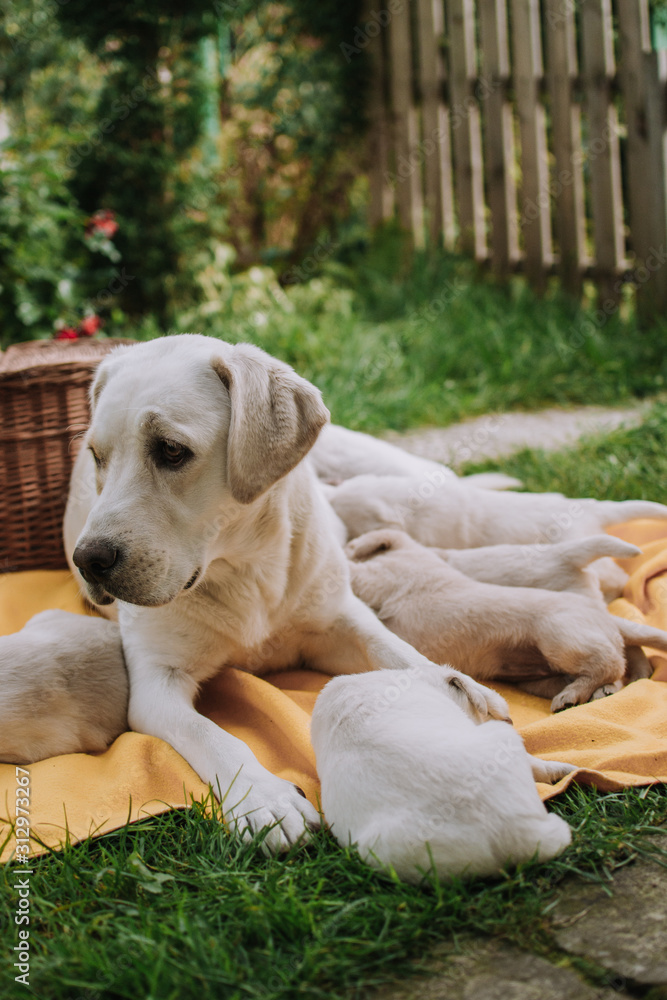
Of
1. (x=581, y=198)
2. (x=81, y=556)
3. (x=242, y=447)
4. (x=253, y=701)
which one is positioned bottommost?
(x=253, y=701)

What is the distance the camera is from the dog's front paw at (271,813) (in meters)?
2.28

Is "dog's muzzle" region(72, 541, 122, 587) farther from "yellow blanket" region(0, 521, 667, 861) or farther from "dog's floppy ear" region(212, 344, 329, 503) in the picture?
"yellow blanket" region(0, 521, 667, 861)

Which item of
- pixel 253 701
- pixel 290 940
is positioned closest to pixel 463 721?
pixel 290 940

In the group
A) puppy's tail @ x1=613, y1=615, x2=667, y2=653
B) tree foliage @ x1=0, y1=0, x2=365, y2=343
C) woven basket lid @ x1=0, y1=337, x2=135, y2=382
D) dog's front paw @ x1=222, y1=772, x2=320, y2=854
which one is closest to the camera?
dog's front paw @ x1=222, y1=772, x2=320, y2=854

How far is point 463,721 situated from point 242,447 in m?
0.96

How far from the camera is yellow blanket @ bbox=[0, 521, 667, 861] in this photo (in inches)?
97.6

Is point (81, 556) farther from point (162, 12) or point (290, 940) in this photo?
point (162, 12)

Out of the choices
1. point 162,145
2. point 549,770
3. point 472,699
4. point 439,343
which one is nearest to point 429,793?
point 472,699

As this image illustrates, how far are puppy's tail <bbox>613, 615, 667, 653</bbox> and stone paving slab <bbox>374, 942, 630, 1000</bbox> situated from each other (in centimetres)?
147

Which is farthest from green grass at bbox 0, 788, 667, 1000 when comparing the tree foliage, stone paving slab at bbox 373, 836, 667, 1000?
the tree foliage

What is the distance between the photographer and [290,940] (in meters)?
1.94

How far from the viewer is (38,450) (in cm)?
417

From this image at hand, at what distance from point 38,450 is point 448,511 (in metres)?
1.90

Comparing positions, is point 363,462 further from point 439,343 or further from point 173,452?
point 439,343
